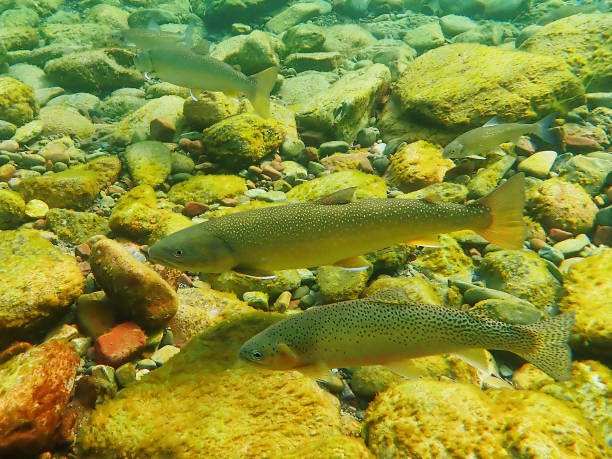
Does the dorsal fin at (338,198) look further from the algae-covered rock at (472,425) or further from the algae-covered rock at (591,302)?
the algae-covered rock at (591,302)

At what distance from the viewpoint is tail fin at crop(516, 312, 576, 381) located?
2.24m

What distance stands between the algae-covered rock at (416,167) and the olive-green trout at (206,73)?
2.28 metres

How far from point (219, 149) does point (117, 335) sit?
3.60 m

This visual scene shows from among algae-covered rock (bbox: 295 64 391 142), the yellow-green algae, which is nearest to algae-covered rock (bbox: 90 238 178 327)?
the yellow-green algae

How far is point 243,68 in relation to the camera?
33.6 ft

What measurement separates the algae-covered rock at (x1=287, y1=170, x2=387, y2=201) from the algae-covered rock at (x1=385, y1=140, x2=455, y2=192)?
0.60 metres

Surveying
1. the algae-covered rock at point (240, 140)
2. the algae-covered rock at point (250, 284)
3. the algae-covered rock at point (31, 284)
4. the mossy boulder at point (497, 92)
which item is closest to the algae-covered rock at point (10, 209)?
the algae-covered rock at point (31, 284)

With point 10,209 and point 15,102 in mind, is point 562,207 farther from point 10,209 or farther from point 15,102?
point 15,102

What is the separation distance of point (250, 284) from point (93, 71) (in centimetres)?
965

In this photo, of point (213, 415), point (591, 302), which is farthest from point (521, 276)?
point (213, 415)

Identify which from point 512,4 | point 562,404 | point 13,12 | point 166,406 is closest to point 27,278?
point 166,406

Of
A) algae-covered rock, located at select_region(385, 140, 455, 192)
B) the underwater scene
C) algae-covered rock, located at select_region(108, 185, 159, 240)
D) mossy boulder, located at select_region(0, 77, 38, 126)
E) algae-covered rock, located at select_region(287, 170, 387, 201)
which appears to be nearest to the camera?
the underwater scene

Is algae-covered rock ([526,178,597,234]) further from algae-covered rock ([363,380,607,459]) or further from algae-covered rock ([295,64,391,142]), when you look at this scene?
algae-covered rock ([295,64,391,142])

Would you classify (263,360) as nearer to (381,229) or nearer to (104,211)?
(381,229)
